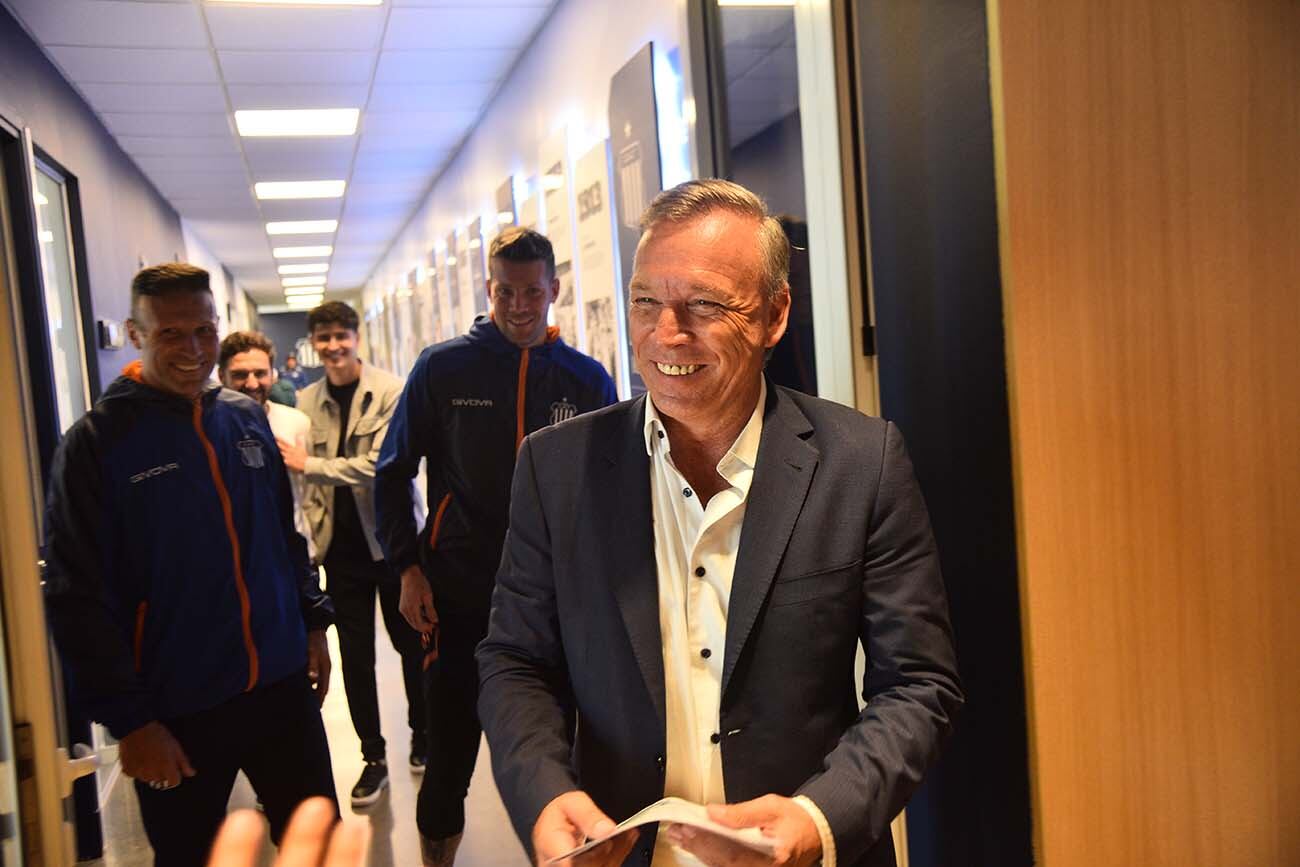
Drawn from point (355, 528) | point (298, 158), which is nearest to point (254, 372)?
point (355, 528)

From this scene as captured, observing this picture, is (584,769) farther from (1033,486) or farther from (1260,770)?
(1260,770)

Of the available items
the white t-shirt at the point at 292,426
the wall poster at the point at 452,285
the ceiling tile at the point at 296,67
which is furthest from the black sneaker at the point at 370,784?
the wall poster at the point at 452,285

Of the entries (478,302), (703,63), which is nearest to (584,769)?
(703,63)

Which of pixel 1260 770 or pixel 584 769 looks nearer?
pixel 584 769

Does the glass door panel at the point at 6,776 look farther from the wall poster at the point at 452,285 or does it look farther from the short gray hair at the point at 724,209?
the wall poster at the point at 452,285

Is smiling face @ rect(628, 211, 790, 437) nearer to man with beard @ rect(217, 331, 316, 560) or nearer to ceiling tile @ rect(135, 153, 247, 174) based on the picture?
man with beard @ rect(217, 331, 316, 560)

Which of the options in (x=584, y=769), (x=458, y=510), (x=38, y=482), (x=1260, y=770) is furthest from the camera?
(x=38, y=482)

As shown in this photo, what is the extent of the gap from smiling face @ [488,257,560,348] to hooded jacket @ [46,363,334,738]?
880 mm

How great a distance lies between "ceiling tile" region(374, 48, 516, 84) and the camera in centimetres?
585

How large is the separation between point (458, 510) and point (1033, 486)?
169 cm

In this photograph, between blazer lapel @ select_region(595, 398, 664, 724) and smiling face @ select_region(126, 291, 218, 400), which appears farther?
smiling face @ select_region(126, 291, 218, 400)

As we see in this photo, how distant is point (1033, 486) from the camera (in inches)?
66.7

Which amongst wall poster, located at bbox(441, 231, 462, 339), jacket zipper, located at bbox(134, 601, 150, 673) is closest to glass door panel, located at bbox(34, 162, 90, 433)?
jacket zipper, located at bbox(134, 601, 150, 673)

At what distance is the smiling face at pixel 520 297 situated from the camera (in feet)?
9.59
